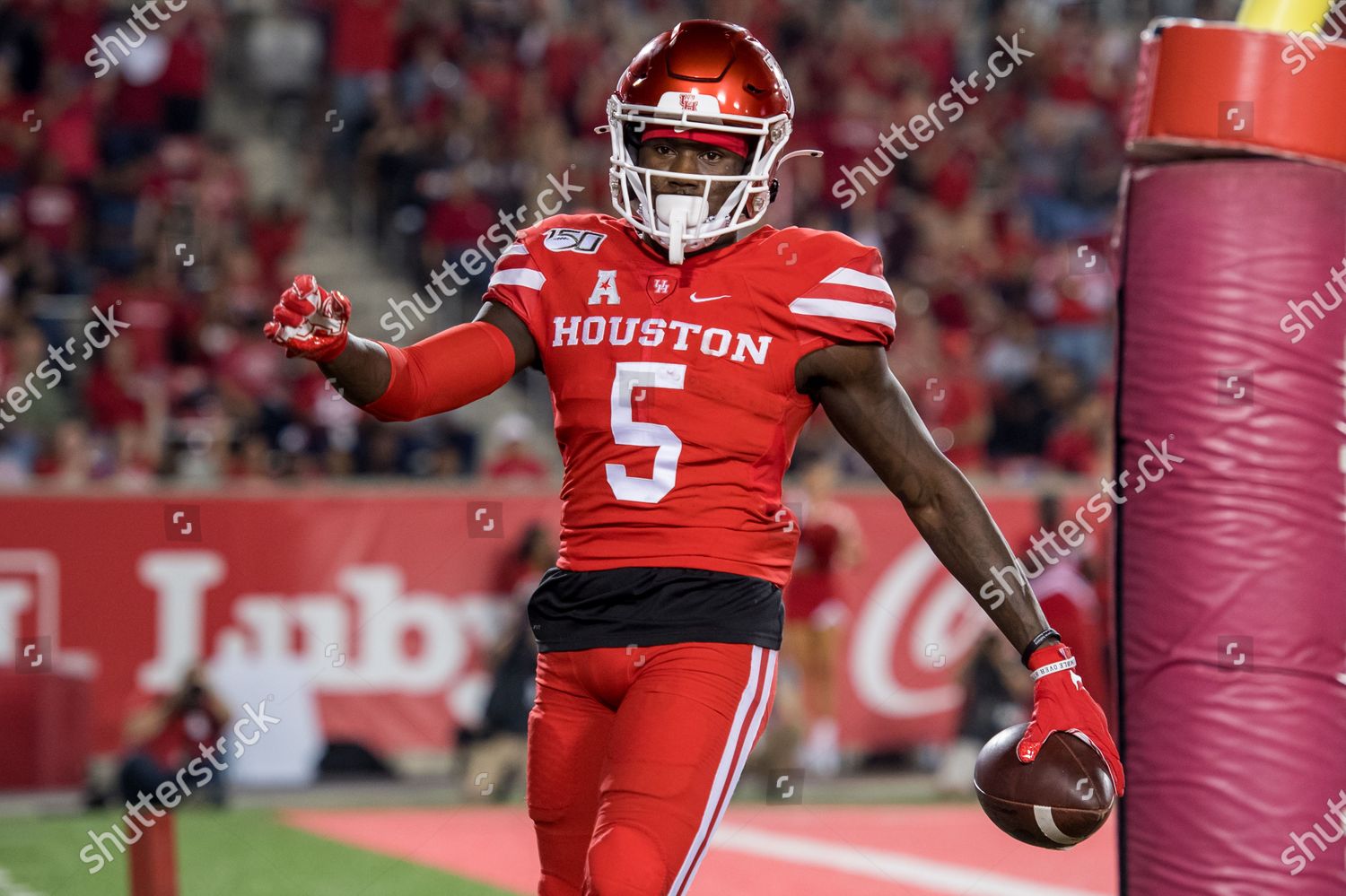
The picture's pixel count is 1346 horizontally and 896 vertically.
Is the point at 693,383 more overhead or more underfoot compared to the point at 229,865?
more overhead

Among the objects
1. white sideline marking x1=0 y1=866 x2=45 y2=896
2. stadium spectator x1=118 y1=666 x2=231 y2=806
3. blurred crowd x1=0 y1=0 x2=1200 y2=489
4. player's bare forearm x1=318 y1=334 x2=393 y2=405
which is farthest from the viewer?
blurred crowd x1=0 y1=0 x2=1200 y2=489

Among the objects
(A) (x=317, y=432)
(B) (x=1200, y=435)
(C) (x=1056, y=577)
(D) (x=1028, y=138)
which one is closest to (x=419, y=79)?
(A) (x=317, y=432)

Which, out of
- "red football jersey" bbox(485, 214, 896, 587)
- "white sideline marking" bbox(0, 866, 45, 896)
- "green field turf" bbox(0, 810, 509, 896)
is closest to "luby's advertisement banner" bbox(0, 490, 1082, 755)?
"green field turf" bbox(0, 810, 509, 896)

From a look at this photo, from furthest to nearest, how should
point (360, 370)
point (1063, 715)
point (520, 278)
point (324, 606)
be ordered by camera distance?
point (324, 606), point (520, 278), point (1063, 715), point (360, 370)

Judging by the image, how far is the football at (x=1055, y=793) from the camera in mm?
3035

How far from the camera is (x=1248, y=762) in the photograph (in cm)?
398

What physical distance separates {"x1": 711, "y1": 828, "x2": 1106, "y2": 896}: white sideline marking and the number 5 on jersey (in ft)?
11.8

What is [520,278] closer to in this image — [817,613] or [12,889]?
[12,889]

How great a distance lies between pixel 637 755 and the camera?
112 inches

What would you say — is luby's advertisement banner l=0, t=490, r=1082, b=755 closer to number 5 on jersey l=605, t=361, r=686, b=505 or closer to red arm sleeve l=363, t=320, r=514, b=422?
red arm sleeve l=363, t=320, r=514, b=422

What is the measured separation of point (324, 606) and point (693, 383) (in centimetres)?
627

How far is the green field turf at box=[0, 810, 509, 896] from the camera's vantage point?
603 centimetres

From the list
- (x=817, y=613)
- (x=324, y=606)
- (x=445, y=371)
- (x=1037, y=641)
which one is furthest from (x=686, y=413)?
(x=817, y=613)

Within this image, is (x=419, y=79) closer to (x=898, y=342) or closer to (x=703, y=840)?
(x=898, y=342)
